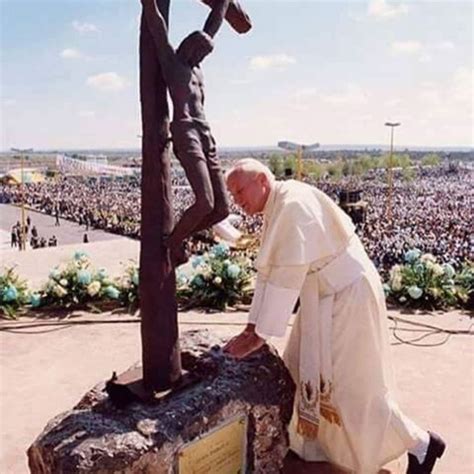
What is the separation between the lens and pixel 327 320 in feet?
8.57

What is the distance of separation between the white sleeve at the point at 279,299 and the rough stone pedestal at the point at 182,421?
0.94 ft

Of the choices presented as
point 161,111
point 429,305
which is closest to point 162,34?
point 161,111

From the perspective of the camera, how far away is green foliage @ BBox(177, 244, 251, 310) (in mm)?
6055

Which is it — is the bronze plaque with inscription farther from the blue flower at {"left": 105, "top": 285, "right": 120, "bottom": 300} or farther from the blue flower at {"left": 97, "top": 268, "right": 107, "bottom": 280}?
the blue flower at {"left": 97, "top": 268, "right": 107, "bottom": 280}

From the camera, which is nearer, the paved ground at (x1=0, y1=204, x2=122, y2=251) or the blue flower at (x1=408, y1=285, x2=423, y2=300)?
the blue flower at (x1=408, y1=285, x2=423, y2=300)

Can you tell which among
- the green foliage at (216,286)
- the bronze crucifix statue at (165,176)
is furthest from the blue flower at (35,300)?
the bronze crucifix statue at (165,176)

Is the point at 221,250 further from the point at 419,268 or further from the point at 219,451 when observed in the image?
the point at 219,451

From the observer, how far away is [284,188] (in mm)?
2549

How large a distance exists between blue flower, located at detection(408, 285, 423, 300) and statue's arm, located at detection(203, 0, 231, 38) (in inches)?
162

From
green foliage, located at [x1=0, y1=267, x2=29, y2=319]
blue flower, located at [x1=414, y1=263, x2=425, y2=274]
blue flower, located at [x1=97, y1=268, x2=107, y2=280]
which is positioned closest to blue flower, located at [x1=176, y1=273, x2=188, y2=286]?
blue flower, located at [x1=97, y1=268, x2=107, y2=280]

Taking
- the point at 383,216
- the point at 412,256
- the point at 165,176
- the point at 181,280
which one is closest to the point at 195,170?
the point at 165,176

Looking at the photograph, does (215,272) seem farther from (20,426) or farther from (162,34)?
(162,34)

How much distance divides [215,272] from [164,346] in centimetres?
369

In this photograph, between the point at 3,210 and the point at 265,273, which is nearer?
the point at 265,273
